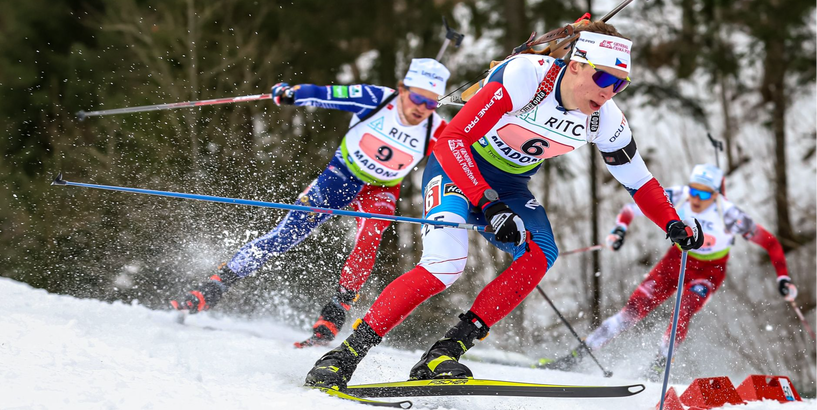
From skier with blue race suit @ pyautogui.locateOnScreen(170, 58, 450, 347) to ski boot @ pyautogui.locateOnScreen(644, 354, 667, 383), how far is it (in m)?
2.55

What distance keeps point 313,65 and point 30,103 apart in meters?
5.33

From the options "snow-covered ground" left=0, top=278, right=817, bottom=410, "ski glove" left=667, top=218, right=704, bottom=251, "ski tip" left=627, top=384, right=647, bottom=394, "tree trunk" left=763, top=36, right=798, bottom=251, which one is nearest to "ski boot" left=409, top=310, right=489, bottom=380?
"snow-covered ground" left=0, top=278, right=817, bottom=410

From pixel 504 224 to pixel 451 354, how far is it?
0.66 metres

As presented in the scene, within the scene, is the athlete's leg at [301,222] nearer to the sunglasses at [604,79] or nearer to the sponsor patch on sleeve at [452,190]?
the sponsor patch on sleeve at [452,190]

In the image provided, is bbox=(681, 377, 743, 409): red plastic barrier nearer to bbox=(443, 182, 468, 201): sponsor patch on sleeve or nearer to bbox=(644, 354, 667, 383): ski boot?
bbox=(443, 182, 468, 201): sponsor patch on sleeve

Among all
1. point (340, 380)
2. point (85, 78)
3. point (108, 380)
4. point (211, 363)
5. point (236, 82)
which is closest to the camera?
point (108, 380)

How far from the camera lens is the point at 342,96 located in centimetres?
491

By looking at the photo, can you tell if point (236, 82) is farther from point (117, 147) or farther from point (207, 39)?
point (117, 147)

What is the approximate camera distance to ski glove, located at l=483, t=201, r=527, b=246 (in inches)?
112

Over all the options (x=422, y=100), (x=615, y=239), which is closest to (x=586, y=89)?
(x=422, y=100)

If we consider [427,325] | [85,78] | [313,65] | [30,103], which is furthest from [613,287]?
[30,103]

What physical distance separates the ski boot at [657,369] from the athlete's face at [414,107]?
9.28 feet

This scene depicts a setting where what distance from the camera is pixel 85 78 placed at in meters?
12.9

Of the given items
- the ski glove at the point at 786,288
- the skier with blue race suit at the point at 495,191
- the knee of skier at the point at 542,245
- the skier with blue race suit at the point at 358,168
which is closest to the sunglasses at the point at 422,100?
the skier with blue race suit at the point at 358,168
